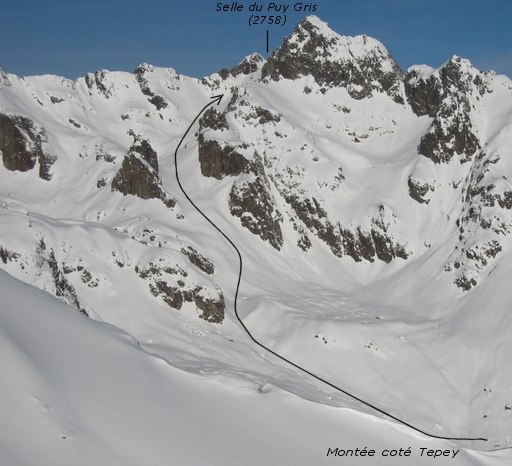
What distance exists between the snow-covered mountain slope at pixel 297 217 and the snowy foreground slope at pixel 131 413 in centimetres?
2453

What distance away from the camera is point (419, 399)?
2116 inches

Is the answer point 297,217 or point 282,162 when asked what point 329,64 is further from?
point 297,217

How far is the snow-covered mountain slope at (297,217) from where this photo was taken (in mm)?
52844

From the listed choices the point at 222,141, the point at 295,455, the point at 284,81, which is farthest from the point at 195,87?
the point at 295,455

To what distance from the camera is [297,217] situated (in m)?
85.9

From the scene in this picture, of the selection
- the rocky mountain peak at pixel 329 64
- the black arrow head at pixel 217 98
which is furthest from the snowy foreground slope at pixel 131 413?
the black arrow head at pixel 217 98

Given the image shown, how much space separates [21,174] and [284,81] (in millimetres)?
49088

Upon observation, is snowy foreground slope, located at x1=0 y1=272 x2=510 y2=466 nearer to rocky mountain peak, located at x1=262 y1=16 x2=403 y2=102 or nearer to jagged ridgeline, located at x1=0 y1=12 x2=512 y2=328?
jagged ridgeline, located at x1=0 y1=12 x2=512 y2=328

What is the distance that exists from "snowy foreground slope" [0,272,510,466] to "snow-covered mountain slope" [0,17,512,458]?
24.5 metres

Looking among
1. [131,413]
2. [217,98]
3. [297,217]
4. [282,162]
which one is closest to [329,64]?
[217,98]

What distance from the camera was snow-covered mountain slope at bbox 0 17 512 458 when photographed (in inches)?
2080

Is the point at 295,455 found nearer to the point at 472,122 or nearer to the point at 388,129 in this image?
the point at 472,122

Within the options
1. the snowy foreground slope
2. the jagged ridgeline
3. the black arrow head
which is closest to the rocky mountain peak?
the jagged ridgeline

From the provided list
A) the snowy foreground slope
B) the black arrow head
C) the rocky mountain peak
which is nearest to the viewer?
the snowy foreground slope
